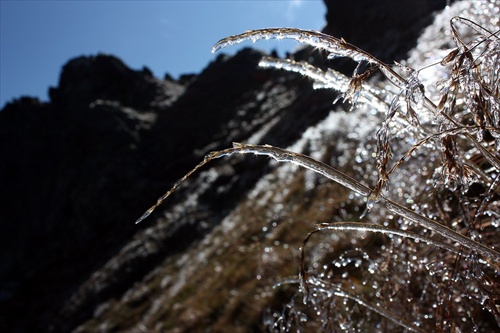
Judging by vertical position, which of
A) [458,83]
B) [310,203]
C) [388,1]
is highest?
[388,1]

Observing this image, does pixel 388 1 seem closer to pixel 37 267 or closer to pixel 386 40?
pixel 386 40

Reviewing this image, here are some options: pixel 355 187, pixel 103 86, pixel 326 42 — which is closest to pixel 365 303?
pixel 355 187

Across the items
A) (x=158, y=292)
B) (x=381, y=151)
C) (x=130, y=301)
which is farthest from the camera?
(x=130, y=301)

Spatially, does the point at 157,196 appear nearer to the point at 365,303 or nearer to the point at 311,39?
the point at 365,303

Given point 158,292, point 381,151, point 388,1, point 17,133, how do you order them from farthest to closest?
1. point 17,133
2. point 388,1
3. point 158,292
4. point 381,151

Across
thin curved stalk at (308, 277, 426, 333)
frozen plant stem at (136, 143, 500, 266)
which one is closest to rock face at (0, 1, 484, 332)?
thin curved stalk at (308, 277, 426, 333)

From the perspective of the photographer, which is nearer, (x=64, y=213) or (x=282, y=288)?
(x=282, y=288)

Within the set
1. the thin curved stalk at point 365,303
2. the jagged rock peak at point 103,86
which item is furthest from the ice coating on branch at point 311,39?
the jagged rock peak at point 103,86

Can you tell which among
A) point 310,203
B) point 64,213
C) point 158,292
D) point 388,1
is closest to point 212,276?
point 310,203

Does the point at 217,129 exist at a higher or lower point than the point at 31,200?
higher
